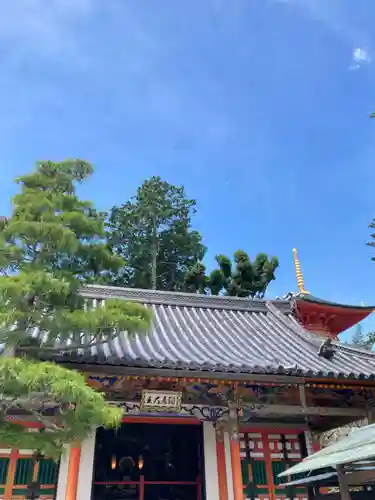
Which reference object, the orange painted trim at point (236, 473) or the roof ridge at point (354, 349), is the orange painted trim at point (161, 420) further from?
the roof ridge at point (354, 349)

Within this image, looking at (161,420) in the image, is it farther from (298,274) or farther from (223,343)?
(298,274)

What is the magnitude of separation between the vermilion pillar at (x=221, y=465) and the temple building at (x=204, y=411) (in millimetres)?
21

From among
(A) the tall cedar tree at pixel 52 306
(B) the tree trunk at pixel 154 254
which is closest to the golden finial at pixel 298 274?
(A) the tall cedar tree at pixel 52 306

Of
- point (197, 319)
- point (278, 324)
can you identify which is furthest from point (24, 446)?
point (278, 324)

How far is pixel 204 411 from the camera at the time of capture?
9.05m

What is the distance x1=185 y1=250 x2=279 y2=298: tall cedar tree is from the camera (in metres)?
30.3

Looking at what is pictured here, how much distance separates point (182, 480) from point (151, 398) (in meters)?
3.13

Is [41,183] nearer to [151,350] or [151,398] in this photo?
[151,350]

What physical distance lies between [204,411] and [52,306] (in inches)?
162

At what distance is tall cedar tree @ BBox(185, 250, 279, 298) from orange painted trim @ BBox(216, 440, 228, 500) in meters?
20.6

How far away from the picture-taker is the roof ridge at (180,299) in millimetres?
13156

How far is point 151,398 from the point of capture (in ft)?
27.3

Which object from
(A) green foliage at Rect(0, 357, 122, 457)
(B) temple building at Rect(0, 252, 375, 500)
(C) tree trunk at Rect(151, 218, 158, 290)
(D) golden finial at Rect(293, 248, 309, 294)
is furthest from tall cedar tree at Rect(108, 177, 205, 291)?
(A) green foliage at Rect(0, 357, 122, 457)

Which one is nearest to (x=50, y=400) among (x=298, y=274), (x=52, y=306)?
(x=52, y=306)
